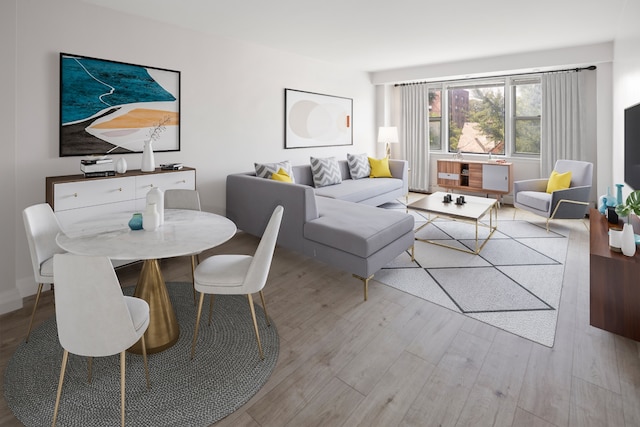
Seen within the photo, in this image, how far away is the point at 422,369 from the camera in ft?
6.75

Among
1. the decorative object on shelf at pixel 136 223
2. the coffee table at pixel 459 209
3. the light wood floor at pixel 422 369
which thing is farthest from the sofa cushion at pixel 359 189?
the decorative object on shelf at pixel 136 223

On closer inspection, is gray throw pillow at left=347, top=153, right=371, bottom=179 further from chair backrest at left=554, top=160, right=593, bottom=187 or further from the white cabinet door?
chair backrest at left=554, top=160, right=593, bottom=187

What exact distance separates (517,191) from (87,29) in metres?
5.82

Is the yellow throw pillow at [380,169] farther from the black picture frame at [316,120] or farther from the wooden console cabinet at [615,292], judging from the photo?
the wooden console cabinet at [615,292]

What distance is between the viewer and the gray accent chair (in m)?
4.64

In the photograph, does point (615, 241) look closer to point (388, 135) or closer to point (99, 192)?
point (99, 192)

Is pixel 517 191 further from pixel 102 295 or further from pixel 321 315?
pixel 102 295

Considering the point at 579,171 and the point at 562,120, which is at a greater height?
the point at 562,120

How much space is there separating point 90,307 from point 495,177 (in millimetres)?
6452

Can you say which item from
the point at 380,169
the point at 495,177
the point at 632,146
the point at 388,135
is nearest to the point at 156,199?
the point at 632,146

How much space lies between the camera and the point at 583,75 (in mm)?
5531

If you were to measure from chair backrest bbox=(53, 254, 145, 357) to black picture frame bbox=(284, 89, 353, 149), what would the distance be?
13.9ft

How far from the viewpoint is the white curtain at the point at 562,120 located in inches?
222

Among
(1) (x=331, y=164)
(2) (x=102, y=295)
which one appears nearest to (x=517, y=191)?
(1) (x=331, y=164)
